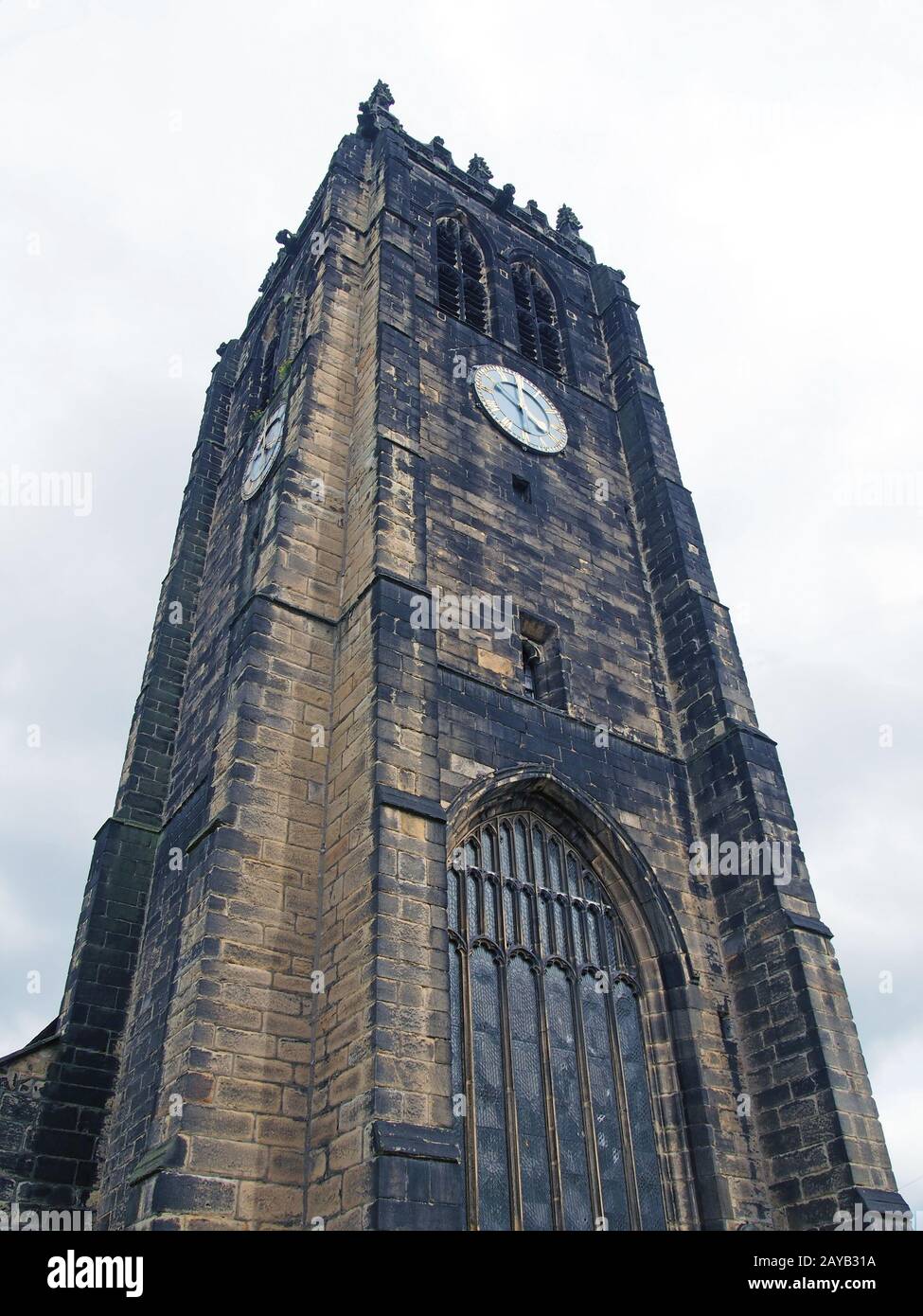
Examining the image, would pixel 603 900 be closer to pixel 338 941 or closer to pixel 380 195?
pixel 338 941

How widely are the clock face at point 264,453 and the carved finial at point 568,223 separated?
35.4 feet

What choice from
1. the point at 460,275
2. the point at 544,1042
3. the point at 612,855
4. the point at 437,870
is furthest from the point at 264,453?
the point at 544,1042

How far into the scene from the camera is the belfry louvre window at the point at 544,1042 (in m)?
9.07

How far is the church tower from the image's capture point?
8.21 metres

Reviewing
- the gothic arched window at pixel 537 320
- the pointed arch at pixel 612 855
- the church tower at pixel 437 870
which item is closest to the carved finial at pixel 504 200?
the gothic arched window at pixel 537 320

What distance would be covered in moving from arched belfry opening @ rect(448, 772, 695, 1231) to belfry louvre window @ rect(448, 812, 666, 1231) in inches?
0.5

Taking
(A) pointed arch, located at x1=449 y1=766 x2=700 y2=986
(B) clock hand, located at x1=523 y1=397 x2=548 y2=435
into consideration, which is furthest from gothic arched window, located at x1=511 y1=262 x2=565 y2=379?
(A) pointed arch, located at x1=449 y1=766 x2=700 y2=986

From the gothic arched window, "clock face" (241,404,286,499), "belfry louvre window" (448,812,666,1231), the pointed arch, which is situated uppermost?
the gothic arched window

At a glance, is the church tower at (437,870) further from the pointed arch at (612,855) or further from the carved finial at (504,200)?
the carved finial at (504,200)

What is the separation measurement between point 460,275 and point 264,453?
551 centimetres

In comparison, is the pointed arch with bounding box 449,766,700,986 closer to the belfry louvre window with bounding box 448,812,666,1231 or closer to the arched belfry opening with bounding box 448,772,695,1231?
the arched belfry opening with bounding box 448,772,695,1231
